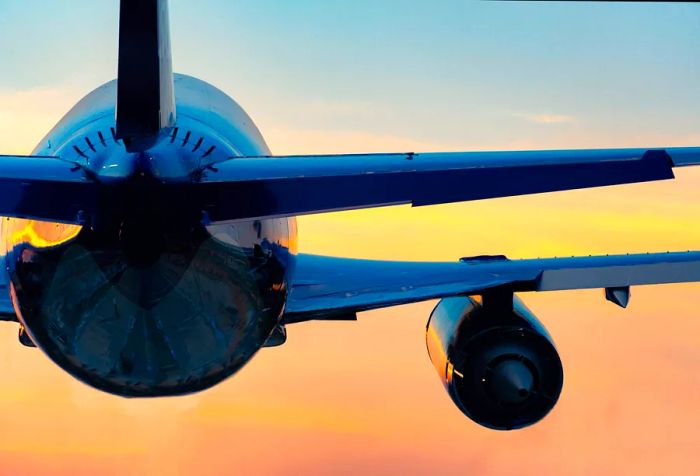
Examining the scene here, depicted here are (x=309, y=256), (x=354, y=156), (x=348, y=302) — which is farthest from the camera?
(x=309, y=256)

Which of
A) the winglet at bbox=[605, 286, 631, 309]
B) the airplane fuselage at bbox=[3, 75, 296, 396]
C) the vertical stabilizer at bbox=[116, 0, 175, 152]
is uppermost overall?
the winglet at bbox=[605, 286, 631, 309]

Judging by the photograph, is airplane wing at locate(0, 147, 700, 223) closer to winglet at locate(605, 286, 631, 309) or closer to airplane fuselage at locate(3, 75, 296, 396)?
airplane fuselage at locate(3, 75, 296, 396)

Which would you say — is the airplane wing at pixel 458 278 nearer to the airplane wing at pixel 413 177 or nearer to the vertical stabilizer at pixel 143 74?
the airplane wing at pixel 413 177

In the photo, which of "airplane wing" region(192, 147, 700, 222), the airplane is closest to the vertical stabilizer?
the airplane

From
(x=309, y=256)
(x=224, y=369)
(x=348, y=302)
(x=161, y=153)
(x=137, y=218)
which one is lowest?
(x=224, y=369)

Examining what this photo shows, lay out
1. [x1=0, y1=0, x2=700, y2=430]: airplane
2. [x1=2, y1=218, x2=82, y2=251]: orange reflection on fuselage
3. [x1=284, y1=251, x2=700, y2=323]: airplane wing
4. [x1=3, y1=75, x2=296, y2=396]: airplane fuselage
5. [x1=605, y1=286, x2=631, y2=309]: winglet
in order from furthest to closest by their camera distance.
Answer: [x1=605, y1=286, x2=631, y2=309]: winglet → [x1=284, y1=251, x2=700, y2=323]: airplane wing → [x1=2, y1=218, x2=82, y2=251]: orange reflection on fuselage → [x1=3, y1=75, x2=296, y2=396]: airplane fuselage → [x1=0, y1=0, x2=700, y2=430]: airplane

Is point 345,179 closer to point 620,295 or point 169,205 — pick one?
point 169,205

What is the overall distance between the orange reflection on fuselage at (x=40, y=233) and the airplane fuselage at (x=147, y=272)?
0.01 m

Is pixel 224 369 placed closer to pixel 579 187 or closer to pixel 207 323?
pixel 207 323

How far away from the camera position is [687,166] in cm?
741

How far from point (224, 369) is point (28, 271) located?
7.43 ft

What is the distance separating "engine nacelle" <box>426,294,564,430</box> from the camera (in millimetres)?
13617

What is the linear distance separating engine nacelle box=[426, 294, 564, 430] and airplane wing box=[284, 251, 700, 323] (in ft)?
2.14

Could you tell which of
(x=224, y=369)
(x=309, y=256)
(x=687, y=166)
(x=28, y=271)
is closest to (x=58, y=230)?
(x=28, y=271)
